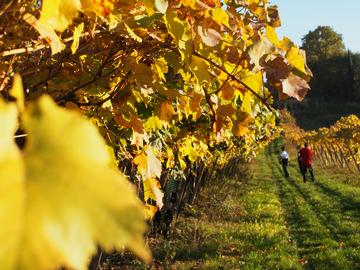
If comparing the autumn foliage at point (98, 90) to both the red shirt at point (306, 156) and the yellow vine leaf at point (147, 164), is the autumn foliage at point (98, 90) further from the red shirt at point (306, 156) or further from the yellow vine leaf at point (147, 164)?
the red shirt at point (306, 156)

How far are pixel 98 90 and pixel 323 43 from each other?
7124 centimetres

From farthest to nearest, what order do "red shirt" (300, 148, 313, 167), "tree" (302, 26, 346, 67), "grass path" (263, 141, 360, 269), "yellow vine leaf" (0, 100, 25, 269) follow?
1. "tree" (302, 26, 346, 67)
2. "red shirt" (300, 148, 313, 167)
3. "grass path" (263, 141, 360, 269)
4. "yellow vine leaf" (0, 100, 25, 269)

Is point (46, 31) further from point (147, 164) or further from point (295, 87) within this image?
point (147, 164)

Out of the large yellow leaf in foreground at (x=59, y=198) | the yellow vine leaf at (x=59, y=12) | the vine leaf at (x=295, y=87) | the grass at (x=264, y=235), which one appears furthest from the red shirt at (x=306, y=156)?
the large yellow leaf in foreground at (x=59, y=198)

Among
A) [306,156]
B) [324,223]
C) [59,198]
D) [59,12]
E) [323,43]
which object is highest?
[323,43]

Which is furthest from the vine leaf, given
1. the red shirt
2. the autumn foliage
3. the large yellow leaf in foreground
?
the red shirt

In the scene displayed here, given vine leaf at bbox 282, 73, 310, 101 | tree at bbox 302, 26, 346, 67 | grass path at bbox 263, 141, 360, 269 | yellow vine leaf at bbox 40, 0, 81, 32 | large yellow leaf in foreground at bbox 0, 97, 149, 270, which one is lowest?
grass path at bbox 263, 141, 360, 269

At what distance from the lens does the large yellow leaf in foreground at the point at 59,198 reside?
35 cm

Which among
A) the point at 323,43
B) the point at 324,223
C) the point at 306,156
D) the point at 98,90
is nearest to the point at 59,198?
the point at 98,90

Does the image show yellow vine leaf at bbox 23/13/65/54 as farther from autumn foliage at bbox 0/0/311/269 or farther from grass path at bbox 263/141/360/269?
grass path at bbox 263/141/360/269

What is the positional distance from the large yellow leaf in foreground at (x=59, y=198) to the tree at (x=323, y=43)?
6820cm

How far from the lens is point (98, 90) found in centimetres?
176

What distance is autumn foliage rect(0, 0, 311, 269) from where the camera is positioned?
371 mm

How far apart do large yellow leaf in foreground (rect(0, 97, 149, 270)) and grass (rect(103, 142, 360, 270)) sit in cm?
622
